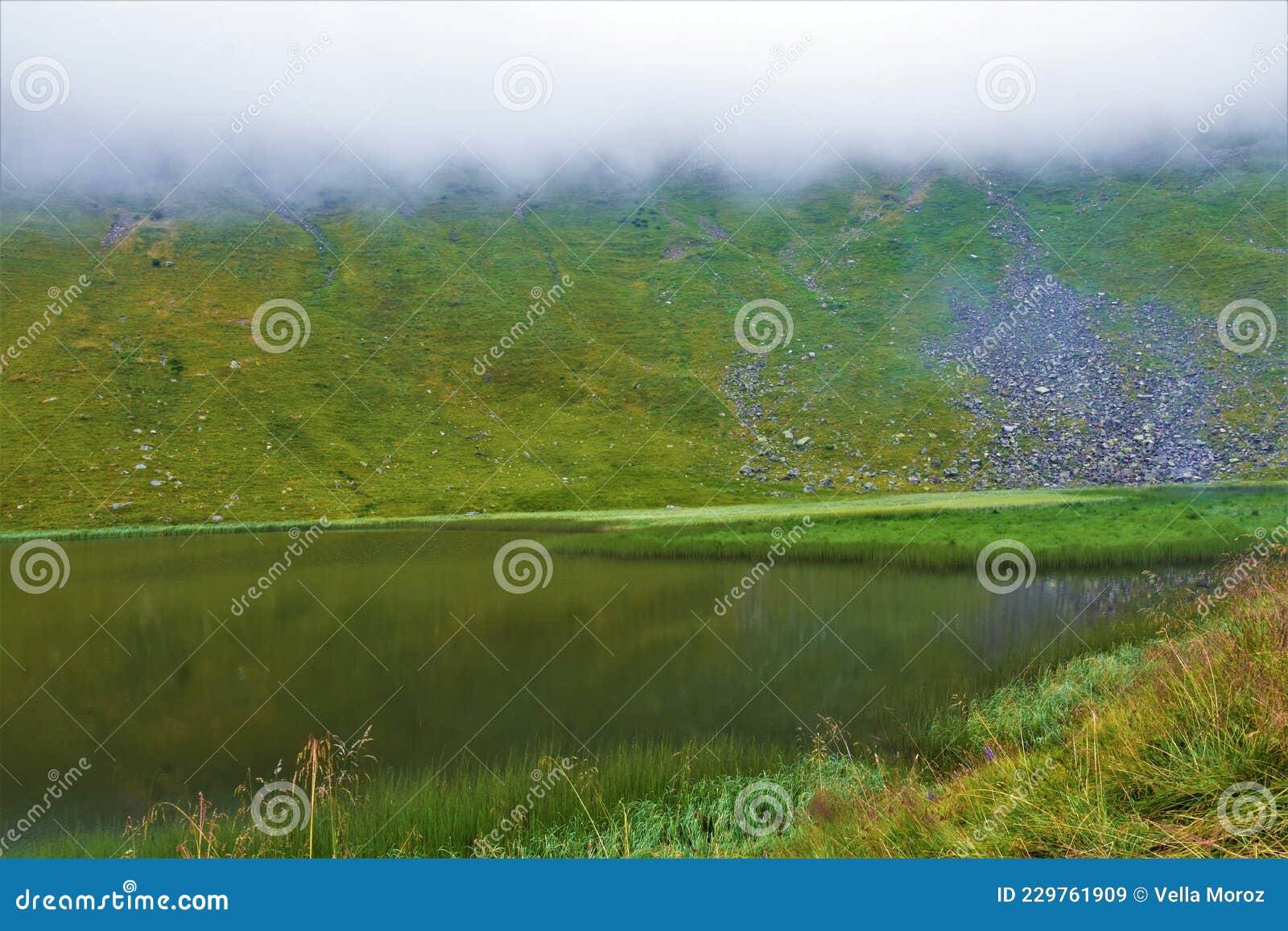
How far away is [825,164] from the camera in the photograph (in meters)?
192

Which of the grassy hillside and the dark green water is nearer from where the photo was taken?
the dark green water

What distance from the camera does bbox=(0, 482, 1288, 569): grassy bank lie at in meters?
26.0

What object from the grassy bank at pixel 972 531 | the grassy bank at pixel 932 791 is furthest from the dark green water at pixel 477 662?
the grassy bank at pixel 972 531

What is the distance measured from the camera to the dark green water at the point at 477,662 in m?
12.0

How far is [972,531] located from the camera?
33000 millimetres

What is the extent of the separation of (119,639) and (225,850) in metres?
13.0

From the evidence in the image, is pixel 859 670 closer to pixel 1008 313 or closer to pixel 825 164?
pixel 1008 313

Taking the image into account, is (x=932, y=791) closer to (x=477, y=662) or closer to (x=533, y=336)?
(x=477, y=662)

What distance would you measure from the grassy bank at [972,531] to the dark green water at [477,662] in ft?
9.11

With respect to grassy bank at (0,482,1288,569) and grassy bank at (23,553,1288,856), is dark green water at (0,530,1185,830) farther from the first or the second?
grassy bank at (0,482,1288,569)

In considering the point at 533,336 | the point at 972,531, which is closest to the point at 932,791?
the point at 972,531

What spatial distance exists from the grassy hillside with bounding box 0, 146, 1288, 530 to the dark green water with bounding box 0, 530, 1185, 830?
63240 millimetres

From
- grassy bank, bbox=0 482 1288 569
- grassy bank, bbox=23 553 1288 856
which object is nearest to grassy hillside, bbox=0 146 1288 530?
grassy bank, bbox=0 482 1288 569

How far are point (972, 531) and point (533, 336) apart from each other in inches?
4263
